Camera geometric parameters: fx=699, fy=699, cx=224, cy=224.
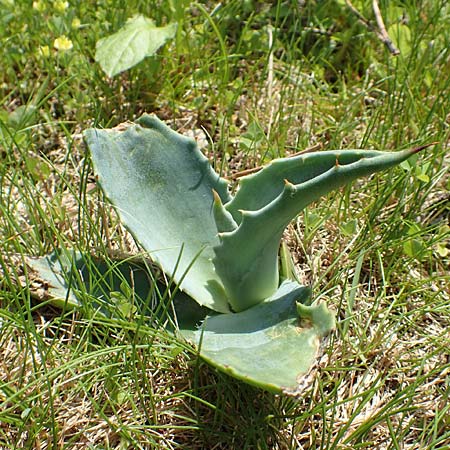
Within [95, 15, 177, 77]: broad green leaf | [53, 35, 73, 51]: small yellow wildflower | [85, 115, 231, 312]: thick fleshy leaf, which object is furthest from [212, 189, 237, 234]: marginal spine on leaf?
[53, 35, 73, 51]: small yellow wildflower

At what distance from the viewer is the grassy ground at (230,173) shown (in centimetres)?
139

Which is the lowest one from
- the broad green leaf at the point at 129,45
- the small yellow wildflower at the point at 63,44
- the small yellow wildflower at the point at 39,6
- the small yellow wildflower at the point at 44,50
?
the broad green leaf at the point at 129,45

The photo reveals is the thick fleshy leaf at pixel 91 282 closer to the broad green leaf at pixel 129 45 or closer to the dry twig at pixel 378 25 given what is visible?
the broad green leaf at pixel 129 45

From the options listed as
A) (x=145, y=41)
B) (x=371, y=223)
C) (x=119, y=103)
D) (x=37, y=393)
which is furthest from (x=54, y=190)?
(x=371, y=223)

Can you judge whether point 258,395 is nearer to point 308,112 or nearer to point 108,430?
point 108,430

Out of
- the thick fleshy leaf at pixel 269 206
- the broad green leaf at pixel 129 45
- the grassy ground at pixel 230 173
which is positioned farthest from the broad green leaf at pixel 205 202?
the broad green leaf at pixel 129 45

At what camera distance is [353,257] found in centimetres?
175

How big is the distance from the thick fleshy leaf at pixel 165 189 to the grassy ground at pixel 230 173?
0.11 metres

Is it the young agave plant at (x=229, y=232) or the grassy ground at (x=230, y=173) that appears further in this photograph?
the grassy ground at (x=230, y=173)

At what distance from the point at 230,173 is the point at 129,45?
0.49m

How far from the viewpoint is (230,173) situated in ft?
6.63

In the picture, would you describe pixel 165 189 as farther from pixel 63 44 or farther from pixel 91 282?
pixel 63 44

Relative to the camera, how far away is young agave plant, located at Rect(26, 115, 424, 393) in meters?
1.23

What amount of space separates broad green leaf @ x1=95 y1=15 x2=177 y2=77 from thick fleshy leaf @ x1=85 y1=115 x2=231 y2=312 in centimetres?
51
